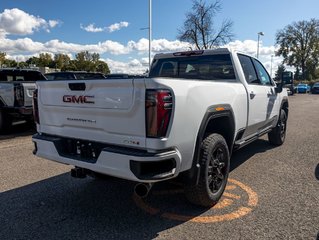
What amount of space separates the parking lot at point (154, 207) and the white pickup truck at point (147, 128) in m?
0.38

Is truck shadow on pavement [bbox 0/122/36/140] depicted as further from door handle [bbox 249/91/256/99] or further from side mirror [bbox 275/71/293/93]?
side mirror [bbox 275/71/293/93]

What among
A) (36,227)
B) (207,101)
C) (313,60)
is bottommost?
(36,227)

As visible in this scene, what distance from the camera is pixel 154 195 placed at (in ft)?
13.3

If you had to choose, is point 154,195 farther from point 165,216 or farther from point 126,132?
point 126,132

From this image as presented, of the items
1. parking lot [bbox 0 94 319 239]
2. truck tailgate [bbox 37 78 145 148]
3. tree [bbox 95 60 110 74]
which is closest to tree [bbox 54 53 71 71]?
tree [bbox 95 60 110 74]

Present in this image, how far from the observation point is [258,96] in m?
4.98

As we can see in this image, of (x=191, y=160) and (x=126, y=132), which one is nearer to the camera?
(x=126, y=132)

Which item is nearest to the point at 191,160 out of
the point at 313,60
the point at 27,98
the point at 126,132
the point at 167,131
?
the point at 167,131

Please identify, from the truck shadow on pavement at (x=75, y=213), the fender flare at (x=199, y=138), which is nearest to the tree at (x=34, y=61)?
the truck shadow on pavement at (x=75, y=213)

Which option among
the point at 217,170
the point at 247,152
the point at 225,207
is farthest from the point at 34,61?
the point at 225,207

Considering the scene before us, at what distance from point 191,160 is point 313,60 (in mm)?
74300

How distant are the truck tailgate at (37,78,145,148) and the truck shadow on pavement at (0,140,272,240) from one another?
91cm

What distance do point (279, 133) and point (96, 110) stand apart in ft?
16.2

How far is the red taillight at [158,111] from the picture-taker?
9.10 feet
